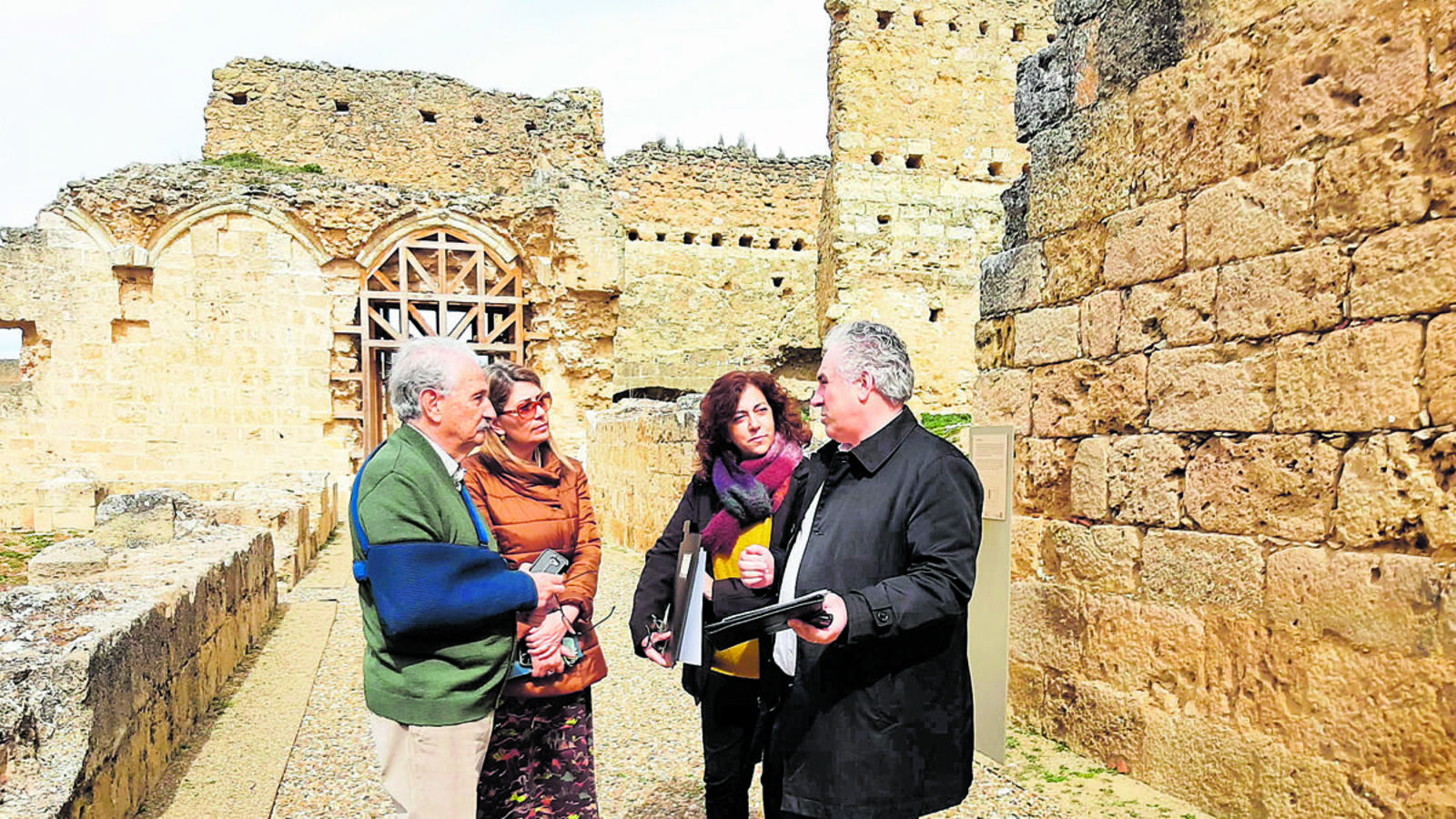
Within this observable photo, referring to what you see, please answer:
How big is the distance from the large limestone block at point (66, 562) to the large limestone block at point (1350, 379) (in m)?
6.88

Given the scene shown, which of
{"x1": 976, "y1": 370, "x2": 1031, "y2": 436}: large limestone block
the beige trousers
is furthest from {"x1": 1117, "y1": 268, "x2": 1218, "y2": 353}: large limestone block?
the beige trousers

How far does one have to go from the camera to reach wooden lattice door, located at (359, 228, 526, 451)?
1444 cm

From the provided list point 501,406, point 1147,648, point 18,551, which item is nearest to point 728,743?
point 501,406

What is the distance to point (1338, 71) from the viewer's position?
3.02 metres

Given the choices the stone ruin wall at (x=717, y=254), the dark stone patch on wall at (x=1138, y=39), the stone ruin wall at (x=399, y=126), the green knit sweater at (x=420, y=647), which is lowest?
the green knit sweater at (x=420, y=647)

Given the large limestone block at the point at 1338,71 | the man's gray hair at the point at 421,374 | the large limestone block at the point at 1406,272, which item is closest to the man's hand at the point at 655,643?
the man's gray hair at the point at 421,374

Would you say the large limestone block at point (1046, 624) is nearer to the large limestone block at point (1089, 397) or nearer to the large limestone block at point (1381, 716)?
the large limestone block at point (1089, 397)

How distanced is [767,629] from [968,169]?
51.4 feet

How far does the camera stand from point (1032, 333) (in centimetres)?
434

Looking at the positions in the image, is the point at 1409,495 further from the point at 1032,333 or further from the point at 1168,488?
the point at 1032,333

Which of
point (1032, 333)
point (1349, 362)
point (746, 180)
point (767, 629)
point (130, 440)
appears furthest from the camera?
point (746, 180)

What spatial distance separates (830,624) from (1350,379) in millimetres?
2022

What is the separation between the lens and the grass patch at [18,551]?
825cm

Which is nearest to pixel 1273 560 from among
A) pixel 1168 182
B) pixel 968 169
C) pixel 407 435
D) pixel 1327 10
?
pixel 1168 182
